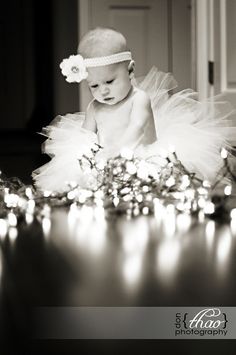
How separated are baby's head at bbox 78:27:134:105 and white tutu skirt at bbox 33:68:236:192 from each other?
0.16ft

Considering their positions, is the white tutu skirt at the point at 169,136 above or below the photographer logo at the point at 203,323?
above

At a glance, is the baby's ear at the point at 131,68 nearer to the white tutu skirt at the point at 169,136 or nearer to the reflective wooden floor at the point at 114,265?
the white tutu skirt at the point at 169,136

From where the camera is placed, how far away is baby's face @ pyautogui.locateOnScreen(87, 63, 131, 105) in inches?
55.4

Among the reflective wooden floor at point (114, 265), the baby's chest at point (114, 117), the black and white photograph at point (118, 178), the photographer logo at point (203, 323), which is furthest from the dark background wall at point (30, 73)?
the photographer logo at point (203, 323)

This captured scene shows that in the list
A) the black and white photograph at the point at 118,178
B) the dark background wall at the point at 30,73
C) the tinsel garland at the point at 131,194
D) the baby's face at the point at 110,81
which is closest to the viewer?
the black and white photograph at the point at 118,178

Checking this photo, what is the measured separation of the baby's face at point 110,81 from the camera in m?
1.41

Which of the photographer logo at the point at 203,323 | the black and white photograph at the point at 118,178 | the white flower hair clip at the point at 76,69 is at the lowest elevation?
the photographer logo at the point at 203,323

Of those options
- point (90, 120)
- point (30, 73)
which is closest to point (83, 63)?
point (90, 120)

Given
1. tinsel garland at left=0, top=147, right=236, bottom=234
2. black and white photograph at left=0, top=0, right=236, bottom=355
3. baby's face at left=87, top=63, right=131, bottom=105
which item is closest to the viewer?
black and white photograph at left=0, top=0, right=236, bottom=355

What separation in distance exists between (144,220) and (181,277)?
0.37 metres

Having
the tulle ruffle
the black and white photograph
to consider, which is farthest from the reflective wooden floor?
the tulle ruffle

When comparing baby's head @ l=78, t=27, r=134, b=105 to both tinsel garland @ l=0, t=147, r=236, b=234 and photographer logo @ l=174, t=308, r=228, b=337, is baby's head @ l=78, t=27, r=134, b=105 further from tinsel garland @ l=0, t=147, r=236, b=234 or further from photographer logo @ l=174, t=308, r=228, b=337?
photographer logo @ l=174, t=308, r=228, b=337

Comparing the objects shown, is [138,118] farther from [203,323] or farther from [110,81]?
[203,323]

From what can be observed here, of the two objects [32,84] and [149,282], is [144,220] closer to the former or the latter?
[149,282]
